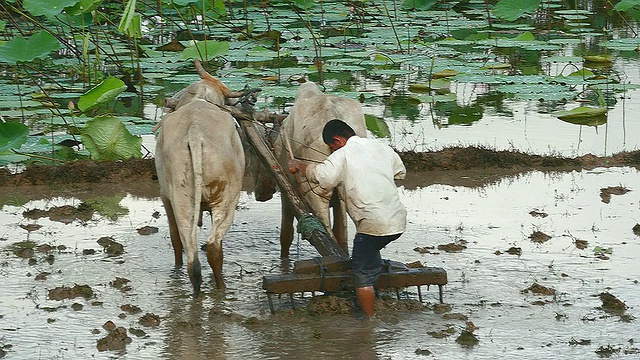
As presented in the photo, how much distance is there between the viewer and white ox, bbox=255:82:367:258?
290 inches

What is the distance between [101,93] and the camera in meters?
10.8

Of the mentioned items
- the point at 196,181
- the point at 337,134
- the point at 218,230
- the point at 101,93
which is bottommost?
the point at 218,230

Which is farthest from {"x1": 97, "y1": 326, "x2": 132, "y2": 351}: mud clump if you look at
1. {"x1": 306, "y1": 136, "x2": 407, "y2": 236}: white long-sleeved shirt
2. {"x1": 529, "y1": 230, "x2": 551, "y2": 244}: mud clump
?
{"x1": 529, "y1": 230, "x2": 551, "y2": 244}: mud clump

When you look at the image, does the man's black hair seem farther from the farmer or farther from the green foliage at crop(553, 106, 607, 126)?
the green foliage at crop(553, 106, 607, 126)

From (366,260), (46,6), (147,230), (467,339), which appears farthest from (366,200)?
(46,6)

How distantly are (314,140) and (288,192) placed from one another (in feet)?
1.30

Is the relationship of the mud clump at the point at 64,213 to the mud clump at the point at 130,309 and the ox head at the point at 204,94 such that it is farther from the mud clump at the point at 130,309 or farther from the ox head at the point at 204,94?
the mud clump at the point at 130,309

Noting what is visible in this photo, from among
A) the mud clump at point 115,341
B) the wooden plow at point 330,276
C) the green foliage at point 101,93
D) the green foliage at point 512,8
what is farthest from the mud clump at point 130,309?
the green foliage at point 512,8

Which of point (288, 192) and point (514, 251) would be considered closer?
point (288, 192)

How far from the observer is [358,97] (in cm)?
1331

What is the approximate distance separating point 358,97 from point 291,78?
64.9 inches

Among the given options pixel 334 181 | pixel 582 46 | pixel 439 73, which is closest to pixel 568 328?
pixel 334 181

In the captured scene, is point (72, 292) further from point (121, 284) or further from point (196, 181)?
point (196, 181)

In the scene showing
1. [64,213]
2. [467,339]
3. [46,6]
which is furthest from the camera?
[46,6]
